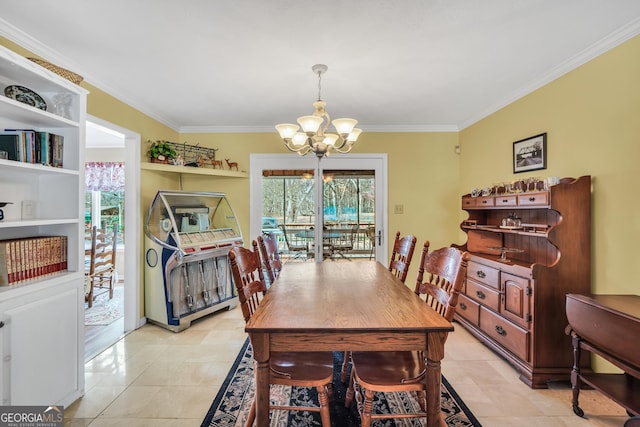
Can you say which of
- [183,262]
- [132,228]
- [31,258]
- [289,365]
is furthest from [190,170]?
[289,365]

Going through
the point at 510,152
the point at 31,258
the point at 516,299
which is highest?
the point at 510,152

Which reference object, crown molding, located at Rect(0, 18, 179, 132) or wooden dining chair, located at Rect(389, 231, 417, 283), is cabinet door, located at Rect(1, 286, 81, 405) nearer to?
crown molding, located at Rect(0, 18, 179, 132)

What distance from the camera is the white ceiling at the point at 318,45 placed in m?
1.73

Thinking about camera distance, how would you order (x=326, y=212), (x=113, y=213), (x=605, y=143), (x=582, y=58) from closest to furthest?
(x=605, y=143) < (x=582, y=58) < (x=326, y=212) < (x=113, y=213)

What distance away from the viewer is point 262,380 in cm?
132

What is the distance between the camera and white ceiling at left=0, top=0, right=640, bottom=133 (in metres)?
1.73

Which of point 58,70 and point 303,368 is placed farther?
point 58,70

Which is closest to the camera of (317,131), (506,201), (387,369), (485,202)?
(387,369)

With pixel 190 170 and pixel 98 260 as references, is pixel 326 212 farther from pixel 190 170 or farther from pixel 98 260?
pixel 98 260

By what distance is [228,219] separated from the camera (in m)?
3.95

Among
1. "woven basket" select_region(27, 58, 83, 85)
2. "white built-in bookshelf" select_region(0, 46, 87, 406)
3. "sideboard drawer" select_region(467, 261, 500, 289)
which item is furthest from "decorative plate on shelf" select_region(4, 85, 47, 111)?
"sideboard drawer" select_region(467, 261, 500, 289)

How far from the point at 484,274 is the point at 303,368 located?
202 centimetres

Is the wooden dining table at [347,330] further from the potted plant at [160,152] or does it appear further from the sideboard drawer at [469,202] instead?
the potted plant at [160,152]

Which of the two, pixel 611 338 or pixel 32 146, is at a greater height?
pixel 32 146
